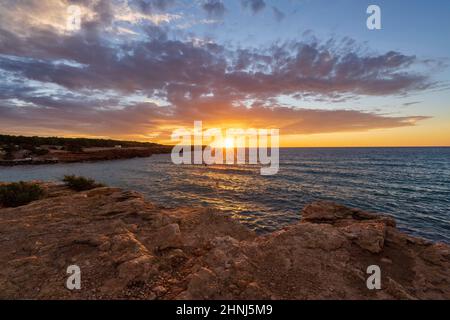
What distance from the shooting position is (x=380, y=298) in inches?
189

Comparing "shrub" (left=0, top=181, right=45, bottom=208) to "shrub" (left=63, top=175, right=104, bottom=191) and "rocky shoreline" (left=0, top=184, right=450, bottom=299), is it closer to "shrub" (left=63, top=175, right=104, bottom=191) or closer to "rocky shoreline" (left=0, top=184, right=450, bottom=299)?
"shrub" (left=63, top=175, right=104, bottom=191)

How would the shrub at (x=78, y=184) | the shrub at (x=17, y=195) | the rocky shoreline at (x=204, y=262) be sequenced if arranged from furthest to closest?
the shrub at (x=78, y=184) < the shrub at (x=17, y=195) < the rocky shoreline at (x=204, y=262)

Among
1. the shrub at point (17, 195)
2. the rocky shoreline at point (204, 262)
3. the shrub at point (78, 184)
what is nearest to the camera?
the rocky shoreline at point (204, 262)

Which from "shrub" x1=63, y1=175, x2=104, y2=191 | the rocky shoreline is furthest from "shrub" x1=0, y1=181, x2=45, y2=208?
the rocky shoreline

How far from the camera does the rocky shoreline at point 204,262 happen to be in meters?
4.99

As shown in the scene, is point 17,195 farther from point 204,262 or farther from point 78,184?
point 204,262

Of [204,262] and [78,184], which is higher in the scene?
[78,184]

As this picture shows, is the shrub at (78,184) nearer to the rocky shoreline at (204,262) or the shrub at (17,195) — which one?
the shrub at (17,195)

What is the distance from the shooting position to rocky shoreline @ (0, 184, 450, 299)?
499 centimetres

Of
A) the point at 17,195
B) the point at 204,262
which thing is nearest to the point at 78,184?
the point at 17,195

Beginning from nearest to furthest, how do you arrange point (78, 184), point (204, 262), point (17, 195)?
1. point (204, 262)
2. point (17, 195)
3. point (78, 184)

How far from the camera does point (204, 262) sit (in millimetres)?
6109

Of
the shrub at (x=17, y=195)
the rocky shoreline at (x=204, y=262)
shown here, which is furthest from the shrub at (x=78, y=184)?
the rocky shoreline at (x=204, y=262)
